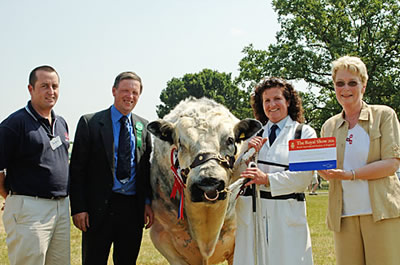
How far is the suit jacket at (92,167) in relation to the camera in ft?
16.7

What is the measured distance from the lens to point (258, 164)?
14.0ft

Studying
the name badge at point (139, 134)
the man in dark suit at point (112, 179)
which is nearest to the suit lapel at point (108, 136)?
the man in dark suit at point (112, 179)

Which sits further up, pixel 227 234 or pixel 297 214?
pixel 297 214

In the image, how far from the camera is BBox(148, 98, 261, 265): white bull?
14.9ft

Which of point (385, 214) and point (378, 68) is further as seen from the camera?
point (378, 68)

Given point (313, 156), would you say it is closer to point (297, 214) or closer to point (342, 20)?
point (297, 214)

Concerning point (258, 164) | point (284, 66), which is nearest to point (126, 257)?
point (258, 164)

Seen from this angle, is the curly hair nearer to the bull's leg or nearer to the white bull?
the white bull

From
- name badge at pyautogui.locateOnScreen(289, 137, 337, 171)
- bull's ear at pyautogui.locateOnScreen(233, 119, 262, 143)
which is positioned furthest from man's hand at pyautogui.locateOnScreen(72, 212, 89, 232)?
name badge at pyautogui.locateOnScreen(289, 137, 337, 171)

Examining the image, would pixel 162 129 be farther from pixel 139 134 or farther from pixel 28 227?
pixel 28 227

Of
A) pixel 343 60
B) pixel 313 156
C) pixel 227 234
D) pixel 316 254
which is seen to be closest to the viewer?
pixel 313 156

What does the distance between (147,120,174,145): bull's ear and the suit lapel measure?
1.64 feet

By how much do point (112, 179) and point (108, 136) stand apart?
55cm

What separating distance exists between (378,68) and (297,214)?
26.1 m
